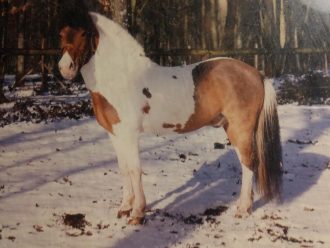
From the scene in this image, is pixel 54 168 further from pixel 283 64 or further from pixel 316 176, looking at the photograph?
pixel 283 64

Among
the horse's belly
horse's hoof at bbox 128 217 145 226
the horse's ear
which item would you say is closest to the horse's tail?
the horse's belly

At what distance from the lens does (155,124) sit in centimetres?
403

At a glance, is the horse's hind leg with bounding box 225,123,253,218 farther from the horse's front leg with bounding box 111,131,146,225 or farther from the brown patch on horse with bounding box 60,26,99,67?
the brown patch on horse with bounding box 60,26,99,67

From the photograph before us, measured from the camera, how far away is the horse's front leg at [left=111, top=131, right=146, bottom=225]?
3898 mm

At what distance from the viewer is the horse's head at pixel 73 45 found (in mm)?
3578

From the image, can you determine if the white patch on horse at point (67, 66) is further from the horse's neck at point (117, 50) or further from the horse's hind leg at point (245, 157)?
the horse's hind leg at point (245, 157)

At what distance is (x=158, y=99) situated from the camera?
156 inches

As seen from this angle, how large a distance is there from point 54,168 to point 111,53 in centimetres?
235

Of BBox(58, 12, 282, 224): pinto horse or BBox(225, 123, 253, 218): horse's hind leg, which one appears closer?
BBox(58, 12, 282, 224): pinto horse

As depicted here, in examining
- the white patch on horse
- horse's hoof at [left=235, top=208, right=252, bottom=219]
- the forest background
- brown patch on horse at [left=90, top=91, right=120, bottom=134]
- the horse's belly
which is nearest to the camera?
the white patch on horse

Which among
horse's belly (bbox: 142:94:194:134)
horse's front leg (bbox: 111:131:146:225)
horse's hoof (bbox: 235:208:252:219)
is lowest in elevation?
horse's hoof (bbox: 235:208:252:219)

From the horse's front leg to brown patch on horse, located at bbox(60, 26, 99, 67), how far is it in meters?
0.81

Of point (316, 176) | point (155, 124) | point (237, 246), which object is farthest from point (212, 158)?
point (237, 246)

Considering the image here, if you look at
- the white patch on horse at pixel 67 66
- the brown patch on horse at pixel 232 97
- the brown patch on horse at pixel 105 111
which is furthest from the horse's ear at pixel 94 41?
the brown patch on horse at pixel 232 97
